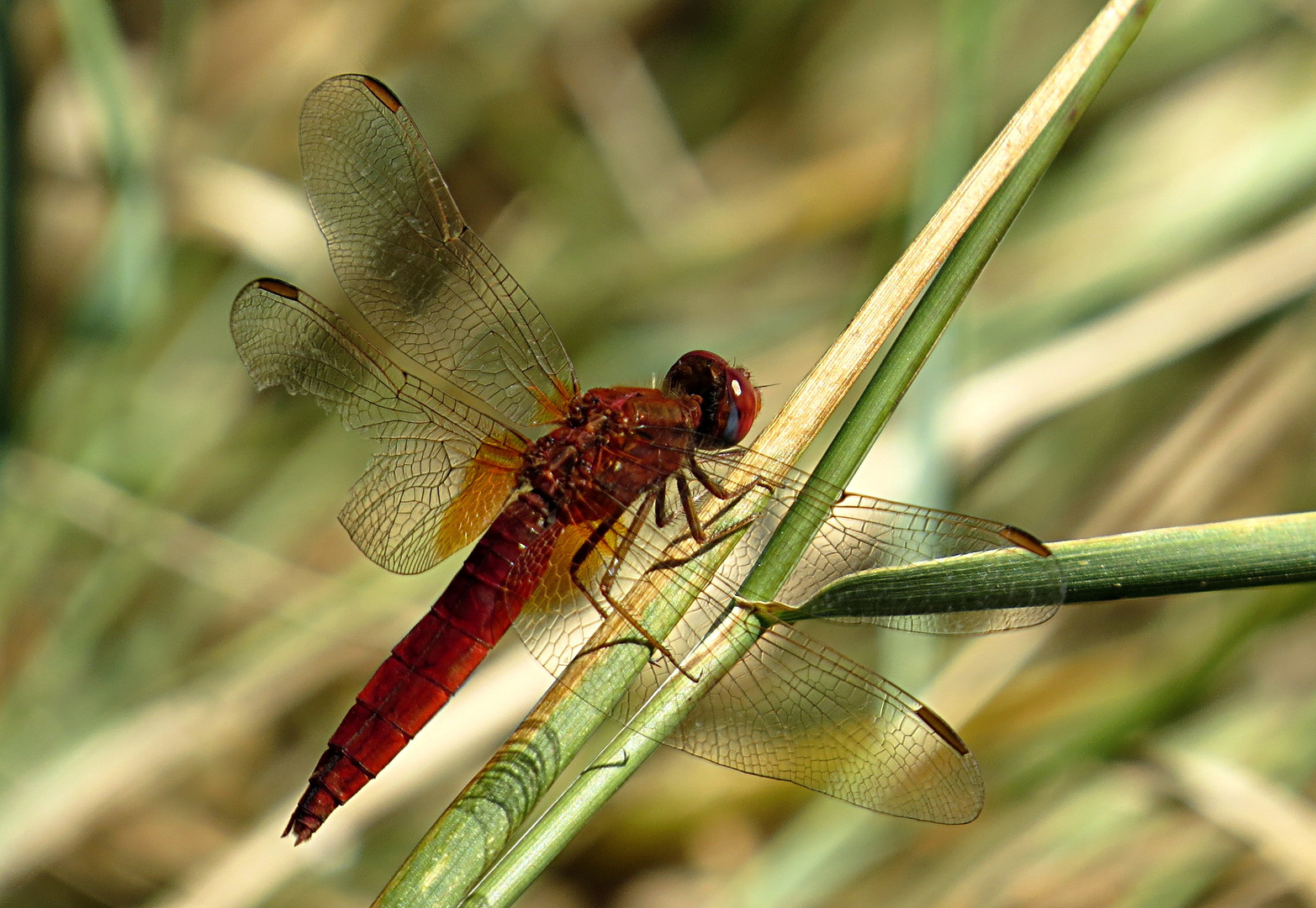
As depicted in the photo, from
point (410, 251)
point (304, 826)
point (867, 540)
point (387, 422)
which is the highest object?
point (410, 251)

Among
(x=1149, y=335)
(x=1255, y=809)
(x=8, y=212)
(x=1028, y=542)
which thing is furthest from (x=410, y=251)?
(x=1255, y=809)

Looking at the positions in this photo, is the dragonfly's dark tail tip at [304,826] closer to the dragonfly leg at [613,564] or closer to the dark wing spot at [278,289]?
the dragonfly leg at [613,564]

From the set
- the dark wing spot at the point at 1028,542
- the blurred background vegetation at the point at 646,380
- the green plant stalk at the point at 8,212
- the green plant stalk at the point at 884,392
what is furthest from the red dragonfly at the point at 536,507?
the green plant stalk at the point at 8,212

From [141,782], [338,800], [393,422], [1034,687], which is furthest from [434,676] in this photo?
[1034,687]

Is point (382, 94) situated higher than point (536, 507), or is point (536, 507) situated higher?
point (382, 94)

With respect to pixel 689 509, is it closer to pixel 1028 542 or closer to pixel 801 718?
pixel 801 718
